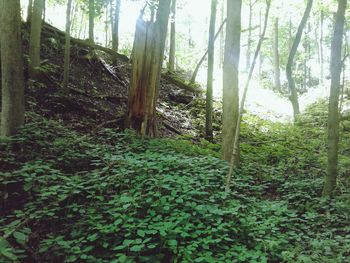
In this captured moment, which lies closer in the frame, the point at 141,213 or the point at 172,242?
the point at 172,242

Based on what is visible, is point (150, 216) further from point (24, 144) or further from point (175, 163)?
point (24, 144)

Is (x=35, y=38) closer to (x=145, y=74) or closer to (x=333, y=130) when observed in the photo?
(x=145, y=74)

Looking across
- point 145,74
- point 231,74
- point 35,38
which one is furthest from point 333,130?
point 35,38

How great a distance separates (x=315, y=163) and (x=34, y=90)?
6.92m

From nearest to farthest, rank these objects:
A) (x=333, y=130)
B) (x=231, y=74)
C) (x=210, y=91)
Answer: (x=333, y=130) → (x=231, y=74) → (x=210, y=91)

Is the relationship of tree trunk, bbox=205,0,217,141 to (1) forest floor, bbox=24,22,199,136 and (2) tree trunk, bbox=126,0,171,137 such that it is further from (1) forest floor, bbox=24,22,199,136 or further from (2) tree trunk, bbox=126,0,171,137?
(2) tree trunk, bbox=126,0,171,137

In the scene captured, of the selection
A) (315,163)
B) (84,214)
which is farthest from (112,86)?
(84,214)

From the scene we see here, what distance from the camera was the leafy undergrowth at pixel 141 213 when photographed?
3.11 metres

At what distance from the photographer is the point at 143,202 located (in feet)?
11.9

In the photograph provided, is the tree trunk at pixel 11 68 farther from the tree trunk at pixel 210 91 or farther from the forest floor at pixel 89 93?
the tree trunk at pixel 210 91

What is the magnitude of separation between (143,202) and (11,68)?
3186 millimetres

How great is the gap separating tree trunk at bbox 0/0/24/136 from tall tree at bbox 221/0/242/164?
386 cm

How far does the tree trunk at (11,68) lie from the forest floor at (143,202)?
27cm

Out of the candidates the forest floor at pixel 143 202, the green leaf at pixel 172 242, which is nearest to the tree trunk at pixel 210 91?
the forest floor at pixel 143 202
